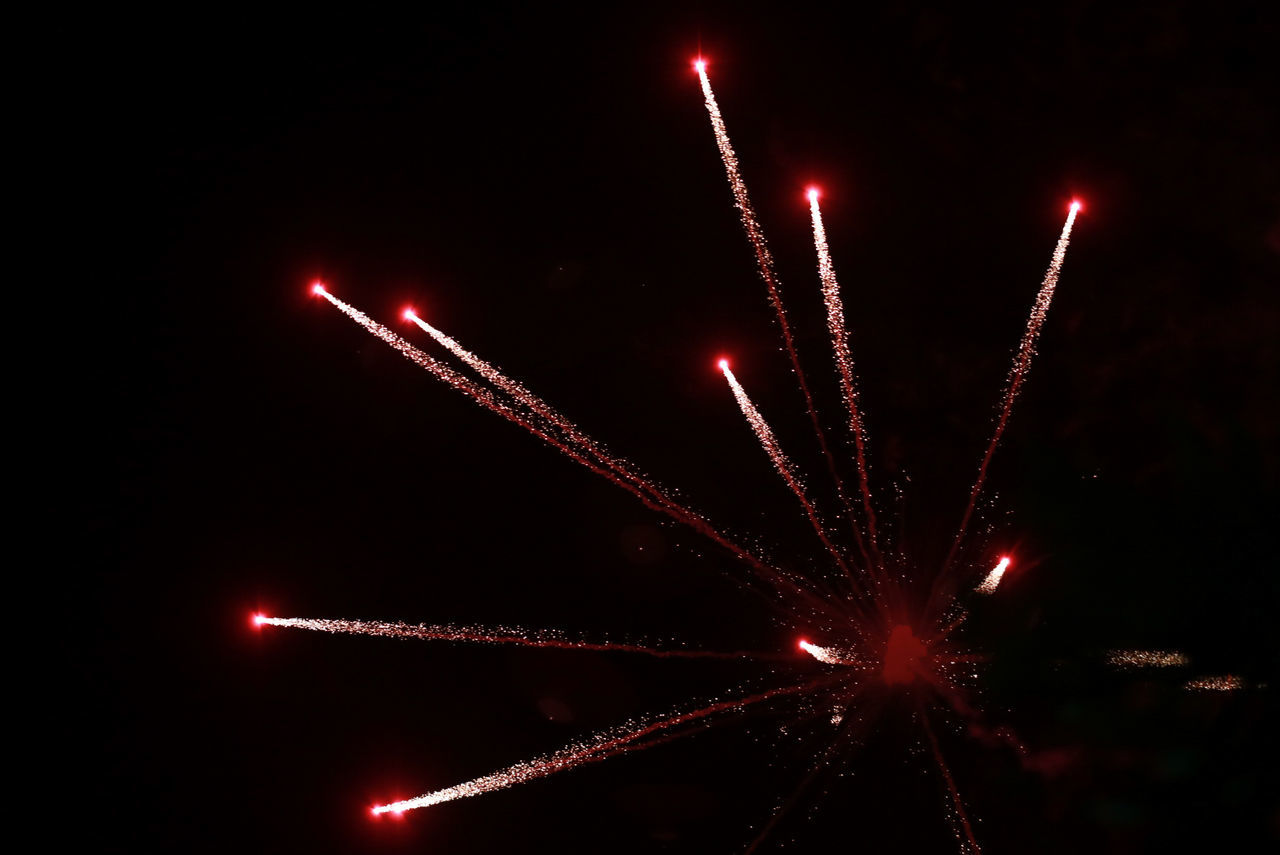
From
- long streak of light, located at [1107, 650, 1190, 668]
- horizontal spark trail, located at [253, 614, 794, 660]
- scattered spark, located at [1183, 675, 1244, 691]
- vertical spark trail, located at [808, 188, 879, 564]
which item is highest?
vertical spark trail, located at [808, 188, 879, 564]

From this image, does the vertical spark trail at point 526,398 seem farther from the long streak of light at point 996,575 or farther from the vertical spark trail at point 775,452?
the long streak of light at point 996,575

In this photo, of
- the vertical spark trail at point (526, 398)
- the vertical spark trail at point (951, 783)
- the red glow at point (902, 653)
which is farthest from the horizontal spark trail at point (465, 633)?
the vertical spark trail at point (951, 783)

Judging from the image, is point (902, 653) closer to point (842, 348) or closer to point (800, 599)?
point (800, 599)

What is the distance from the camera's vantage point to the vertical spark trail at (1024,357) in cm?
797

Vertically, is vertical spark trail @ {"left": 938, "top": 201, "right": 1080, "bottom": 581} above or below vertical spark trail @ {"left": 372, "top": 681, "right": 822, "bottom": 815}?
above

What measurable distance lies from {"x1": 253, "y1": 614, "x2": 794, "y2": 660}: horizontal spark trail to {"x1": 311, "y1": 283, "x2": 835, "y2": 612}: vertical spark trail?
0.91m

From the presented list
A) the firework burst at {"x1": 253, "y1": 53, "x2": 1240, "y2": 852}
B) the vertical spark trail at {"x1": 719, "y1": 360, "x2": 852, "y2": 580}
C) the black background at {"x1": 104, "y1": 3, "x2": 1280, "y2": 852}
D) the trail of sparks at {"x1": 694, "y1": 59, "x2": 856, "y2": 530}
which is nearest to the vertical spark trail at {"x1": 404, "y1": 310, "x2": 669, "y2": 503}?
the firework burst at {"x1": 253, "y1": 53, "x2": 1240, "y2": 852}

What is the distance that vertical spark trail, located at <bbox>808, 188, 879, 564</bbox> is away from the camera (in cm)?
809

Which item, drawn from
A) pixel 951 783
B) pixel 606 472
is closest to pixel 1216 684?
pixel 951 783

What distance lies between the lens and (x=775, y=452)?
8.29 metres

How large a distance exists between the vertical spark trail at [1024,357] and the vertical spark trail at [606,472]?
4.03 feet

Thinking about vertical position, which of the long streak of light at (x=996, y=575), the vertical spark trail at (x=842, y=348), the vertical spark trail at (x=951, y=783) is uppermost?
the vertical spark trail at (x=842, y=348)

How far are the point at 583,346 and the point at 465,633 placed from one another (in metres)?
2.59

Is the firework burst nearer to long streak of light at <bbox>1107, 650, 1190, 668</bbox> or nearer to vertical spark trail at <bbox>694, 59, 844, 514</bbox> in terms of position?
vertical spark trail at <bbox>694, 59, 844, 514</bbox>
